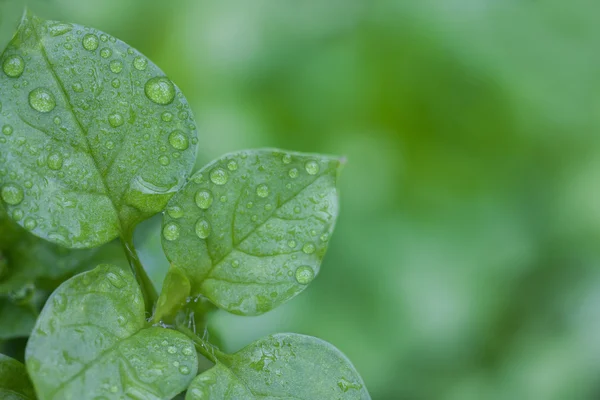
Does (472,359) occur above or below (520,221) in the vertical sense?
below

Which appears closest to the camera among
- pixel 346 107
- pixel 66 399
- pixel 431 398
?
pixel 66 399

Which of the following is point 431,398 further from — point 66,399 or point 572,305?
point 66,399

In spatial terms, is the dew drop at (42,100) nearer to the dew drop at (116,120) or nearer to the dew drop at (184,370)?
the dew drop at (116,120)

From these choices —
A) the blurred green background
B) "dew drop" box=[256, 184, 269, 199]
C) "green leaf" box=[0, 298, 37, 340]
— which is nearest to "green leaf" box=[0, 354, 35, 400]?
"green leaf" box=[0, 298, 37, 340]

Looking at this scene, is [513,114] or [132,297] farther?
[513,114]

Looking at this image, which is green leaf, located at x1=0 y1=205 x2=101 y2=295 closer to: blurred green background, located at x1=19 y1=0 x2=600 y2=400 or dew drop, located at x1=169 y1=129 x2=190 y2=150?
dew drop, located at x1=169 y1=129 x2=190 y2=150

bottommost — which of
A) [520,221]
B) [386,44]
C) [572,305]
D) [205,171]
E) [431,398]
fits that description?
[431,398]

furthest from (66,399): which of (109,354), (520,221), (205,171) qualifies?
(520,221)
